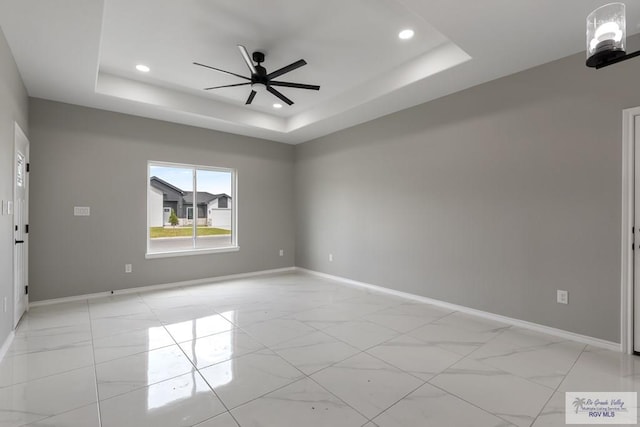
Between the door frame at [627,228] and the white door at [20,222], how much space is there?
231 inches

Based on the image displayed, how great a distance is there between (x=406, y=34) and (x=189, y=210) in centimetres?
439

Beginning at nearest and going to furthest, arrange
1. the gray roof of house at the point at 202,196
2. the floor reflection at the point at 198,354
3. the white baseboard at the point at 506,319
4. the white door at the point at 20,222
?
1. the floor reflection at the point at 198,354
2. the white baseboard at the point at 506,319
3. the white door at the point at 20,222
4. the gray roof of house at the point at 202,196

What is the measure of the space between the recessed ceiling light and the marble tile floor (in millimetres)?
3067

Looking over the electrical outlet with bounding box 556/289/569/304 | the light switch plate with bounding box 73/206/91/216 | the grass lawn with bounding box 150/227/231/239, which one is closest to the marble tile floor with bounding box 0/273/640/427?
the electrical outlet with bounding box 556/289/569/304

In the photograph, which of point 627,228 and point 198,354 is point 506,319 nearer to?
point 627,228

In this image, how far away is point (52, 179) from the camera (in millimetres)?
4121

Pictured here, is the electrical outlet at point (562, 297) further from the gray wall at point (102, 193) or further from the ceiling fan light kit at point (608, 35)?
the gray wall at point (102, 193)

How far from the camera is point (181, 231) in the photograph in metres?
5.35

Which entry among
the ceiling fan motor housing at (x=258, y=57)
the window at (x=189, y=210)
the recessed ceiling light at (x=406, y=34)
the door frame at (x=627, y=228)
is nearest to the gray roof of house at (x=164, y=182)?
the window at (x=189, y=210)

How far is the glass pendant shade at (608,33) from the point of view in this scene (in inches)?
41.3

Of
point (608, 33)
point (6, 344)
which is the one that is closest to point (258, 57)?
point (608, 33)

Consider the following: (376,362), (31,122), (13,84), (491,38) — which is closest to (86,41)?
(13,84)

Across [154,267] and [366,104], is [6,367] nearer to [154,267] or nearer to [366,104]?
[154,267]

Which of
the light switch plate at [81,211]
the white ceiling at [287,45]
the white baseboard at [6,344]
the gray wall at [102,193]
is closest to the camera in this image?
the white ceiling at [287,45]
